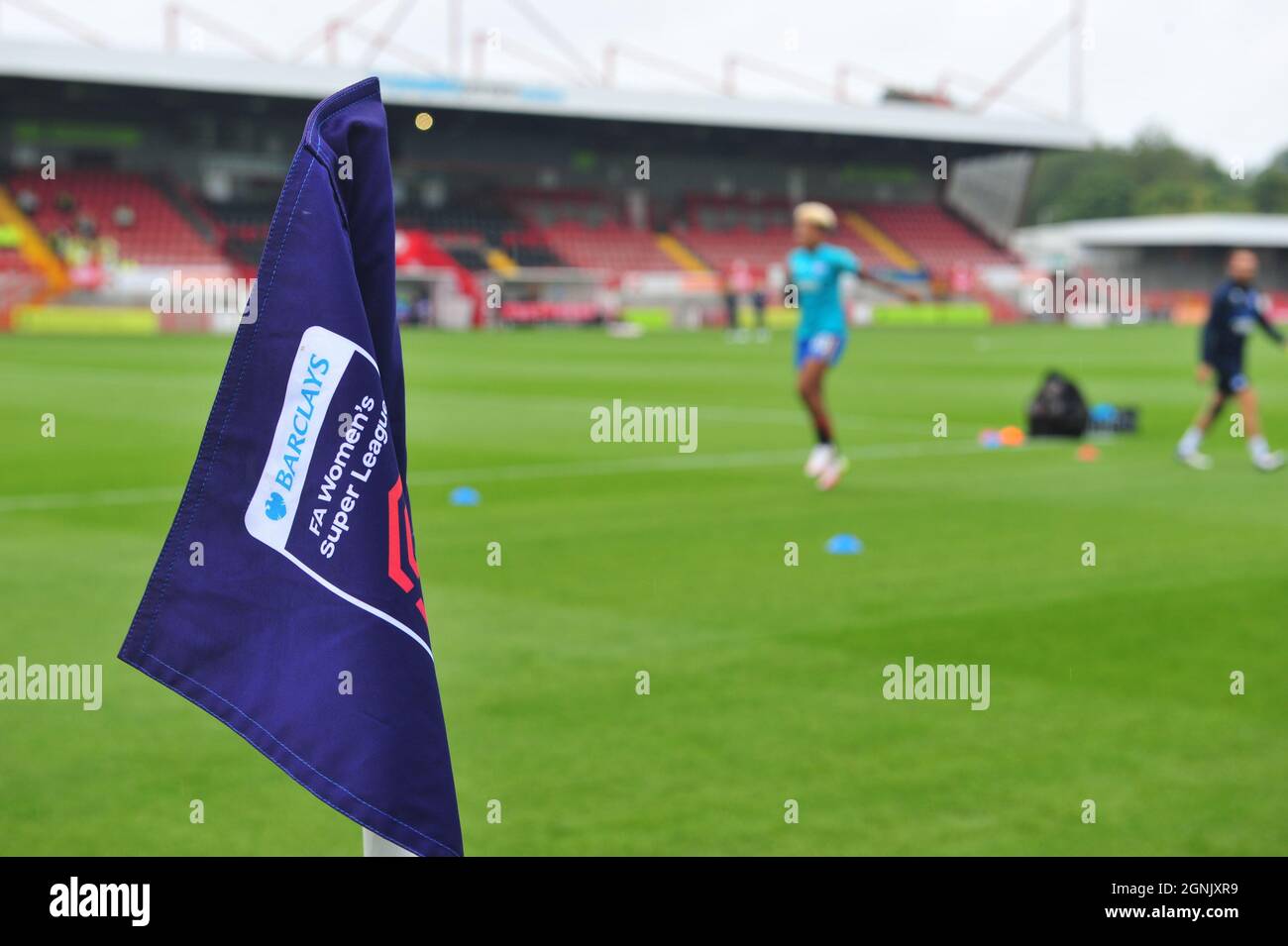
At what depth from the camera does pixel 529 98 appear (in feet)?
208

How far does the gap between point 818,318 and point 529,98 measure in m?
50.9

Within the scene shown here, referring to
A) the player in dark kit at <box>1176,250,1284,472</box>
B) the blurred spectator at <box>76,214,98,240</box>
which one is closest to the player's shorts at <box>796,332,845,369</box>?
the player in dark kit at <box>1176,250,1284,472</box>

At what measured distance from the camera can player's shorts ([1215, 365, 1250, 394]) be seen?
604 inches

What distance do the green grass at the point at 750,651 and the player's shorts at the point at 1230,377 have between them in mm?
731

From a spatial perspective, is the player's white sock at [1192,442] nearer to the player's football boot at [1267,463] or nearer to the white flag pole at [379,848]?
the player's football boot at [1267,463]

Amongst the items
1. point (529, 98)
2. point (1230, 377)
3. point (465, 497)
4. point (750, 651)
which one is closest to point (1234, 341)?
point (1230, 377)

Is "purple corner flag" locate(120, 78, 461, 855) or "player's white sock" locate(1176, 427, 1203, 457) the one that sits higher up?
"player's white sock" locate(1176, 427, 1203, 457)

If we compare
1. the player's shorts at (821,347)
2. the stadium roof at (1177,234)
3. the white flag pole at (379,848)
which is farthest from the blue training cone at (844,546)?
the stadium roof at (1177,234)

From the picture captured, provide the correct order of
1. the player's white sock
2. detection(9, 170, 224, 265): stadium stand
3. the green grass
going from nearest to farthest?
the green grass, the player's white sock, detection(9, 170, 224, 265): stadium stand

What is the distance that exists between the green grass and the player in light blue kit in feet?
1.08

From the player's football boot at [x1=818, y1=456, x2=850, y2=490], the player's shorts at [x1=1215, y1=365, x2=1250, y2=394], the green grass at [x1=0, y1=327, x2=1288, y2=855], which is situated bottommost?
the green grass at [x1=0, y1=327, x2=1288, y2=855]

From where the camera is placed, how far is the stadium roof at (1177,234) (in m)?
89.2

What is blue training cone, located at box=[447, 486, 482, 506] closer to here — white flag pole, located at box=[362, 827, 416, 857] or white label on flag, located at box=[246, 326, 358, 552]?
white flag pole, located at box=[362, 827, 416, 857]

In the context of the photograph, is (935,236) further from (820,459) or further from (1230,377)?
(820,459)
